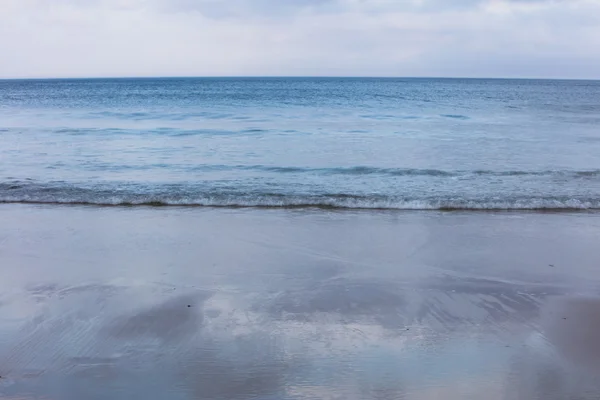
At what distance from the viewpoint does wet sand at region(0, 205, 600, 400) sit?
400cm

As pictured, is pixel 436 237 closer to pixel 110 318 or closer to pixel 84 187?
pixel 110 318

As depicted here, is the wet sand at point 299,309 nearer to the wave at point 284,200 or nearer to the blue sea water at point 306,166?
the wave at point 284,200

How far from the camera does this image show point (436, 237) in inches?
308

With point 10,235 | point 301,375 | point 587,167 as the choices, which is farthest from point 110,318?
point 587,167

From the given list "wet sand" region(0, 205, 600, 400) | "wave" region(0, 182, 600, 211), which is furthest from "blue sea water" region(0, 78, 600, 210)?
"wet sand" region(0, 205, 600, 400)

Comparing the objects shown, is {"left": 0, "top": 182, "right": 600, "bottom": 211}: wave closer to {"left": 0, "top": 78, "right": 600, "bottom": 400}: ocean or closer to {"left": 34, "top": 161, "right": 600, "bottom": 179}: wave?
{"left": 0, "top": 78, "right": 600, "bottom": 400}: ocean

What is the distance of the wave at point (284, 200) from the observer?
32.0 feet

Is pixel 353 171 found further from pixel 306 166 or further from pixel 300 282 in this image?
pixel 300 282

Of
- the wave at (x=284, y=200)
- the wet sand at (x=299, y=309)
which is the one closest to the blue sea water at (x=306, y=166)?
the wave at (x=284, y=200)

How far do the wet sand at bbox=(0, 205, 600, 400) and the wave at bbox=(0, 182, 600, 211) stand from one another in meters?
1.22

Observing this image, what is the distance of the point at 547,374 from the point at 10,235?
7461mm

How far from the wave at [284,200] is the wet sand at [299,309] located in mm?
1218

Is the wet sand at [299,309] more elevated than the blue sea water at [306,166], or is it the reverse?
the blue sea water at [306,166]

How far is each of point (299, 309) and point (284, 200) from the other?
195 inches
